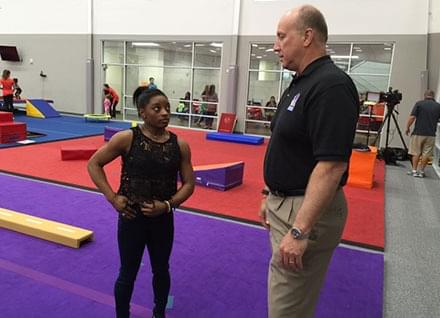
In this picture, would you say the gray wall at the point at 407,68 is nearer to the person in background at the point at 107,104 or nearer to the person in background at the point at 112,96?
the person in background at the point at 112,96

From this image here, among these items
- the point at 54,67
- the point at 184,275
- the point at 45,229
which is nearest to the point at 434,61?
the point at 184,275

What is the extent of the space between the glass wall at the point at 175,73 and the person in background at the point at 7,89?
332cm

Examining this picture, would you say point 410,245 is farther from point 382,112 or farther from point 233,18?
point 233,18

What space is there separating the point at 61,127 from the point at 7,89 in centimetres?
280

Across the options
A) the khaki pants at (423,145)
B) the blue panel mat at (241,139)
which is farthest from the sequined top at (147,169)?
the blue panel mat at (241,139)

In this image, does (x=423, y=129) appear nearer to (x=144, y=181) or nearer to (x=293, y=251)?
(x=144, y=181)

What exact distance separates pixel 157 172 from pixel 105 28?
13.9 m

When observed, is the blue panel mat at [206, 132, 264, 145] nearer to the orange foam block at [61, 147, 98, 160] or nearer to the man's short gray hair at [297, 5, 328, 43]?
the orange foam block at [61, 147, 98, 160]

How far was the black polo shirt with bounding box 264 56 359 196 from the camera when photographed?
1.37m

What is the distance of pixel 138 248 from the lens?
2.13m

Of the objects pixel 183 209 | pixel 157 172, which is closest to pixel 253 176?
pixel 183 209

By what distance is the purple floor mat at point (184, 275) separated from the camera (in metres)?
2.63

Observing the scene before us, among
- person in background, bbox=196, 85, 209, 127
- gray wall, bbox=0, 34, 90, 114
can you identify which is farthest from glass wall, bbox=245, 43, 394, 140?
gray wall, bbox=0, 34, 90, 114

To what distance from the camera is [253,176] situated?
6.83 metres
